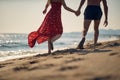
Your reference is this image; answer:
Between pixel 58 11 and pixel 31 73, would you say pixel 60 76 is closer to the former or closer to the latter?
pixel 31 73

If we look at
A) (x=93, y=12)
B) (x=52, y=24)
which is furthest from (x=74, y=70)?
(x=93, y=12)

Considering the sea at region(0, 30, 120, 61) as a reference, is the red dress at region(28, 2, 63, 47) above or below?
above

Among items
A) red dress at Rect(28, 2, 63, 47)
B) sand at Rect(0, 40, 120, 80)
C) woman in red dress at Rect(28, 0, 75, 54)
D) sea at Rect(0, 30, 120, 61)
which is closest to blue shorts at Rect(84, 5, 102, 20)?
woman in red dress at Rect(28, 0, 75, 54)

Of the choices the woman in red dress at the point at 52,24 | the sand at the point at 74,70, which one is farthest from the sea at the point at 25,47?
the sand at the point at 74,70

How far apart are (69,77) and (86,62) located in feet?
2.87

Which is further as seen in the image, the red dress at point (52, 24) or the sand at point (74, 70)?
the red dress at point (52, 24)

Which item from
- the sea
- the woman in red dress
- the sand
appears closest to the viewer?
the sand

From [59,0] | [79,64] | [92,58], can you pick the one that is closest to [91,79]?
[79,64]

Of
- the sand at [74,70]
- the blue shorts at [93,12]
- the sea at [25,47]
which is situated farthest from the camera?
the sea at [25,47]

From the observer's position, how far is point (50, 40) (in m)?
8.25

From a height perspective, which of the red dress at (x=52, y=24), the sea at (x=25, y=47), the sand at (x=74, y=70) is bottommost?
the sea at (x=25, y=47)

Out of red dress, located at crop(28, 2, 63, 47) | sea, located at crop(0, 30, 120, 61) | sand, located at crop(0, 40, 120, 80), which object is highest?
red dress, located at crop(28, 2, 63, 47)

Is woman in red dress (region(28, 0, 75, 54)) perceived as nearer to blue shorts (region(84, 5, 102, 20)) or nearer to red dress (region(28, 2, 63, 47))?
red dress (region(28, 2, 63, 47))

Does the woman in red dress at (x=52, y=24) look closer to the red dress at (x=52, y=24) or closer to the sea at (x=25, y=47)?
the red dress at (x=52, y=24)
